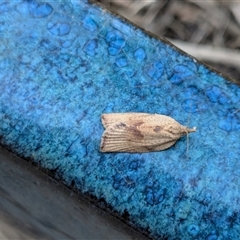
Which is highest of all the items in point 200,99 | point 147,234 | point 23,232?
point 200,99

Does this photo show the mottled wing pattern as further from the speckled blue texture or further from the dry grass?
the dry grass

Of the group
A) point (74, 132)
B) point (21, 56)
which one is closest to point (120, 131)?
point (74, 132)

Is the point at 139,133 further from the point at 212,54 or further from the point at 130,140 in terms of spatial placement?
the point at 212,54

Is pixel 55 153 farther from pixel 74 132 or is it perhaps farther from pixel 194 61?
pixel 194 61

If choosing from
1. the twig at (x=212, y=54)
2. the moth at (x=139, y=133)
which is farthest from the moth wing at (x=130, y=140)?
the twig at (x=212, y=54)

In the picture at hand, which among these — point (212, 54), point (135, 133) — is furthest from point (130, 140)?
point (212, 54)

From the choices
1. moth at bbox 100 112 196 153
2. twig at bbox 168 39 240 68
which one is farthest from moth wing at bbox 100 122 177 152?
twig at bbox 168 39 240 68
